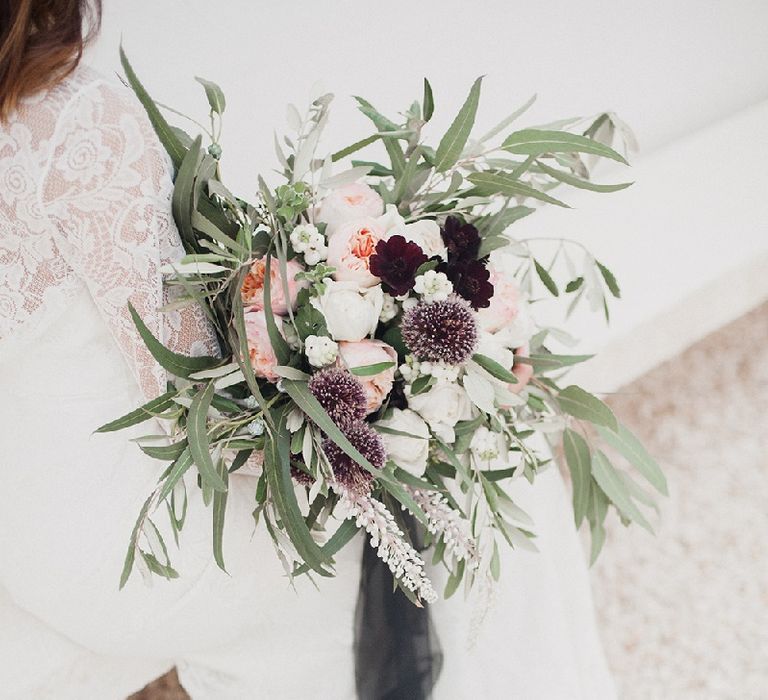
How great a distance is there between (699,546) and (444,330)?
1.23m

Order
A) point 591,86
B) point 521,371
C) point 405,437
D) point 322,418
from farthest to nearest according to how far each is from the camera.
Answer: point 591,86 < point 521,371 < point 405,437 < point 322,418

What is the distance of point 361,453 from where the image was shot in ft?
2.48

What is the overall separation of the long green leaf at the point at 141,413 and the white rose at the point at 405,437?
0.74 ft

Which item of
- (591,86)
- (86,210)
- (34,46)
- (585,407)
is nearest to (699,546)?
(585,407)

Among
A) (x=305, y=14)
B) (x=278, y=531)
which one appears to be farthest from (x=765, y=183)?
(x=278, y=531)

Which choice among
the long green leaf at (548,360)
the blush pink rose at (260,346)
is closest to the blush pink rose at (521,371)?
the long green leaf at (548,360)

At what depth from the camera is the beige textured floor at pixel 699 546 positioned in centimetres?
156

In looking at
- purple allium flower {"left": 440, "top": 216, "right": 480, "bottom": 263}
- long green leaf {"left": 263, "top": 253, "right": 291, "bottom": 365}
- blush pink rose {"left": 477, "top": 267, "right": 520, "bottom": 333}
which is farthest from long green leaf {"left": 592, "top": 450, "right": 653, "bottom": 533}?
long green leaf {"left": 263, "top": 253, "right": 291, "bottom": 365}

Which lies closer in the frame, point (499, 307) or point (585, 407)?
point (499, 307)

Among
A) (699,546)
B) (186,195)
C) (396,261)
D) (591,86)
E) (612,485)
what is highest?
(186,195)

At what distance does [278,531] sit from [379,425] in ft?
0.52

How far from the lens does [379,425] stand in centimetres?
82

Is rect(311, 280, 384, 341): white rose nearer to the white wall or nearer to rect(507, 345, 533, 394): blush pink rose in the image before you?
rect(507, 345, 533, 394): blush pink rose

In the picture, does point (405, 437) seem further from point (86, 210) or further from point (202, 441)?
point (86, 210)
